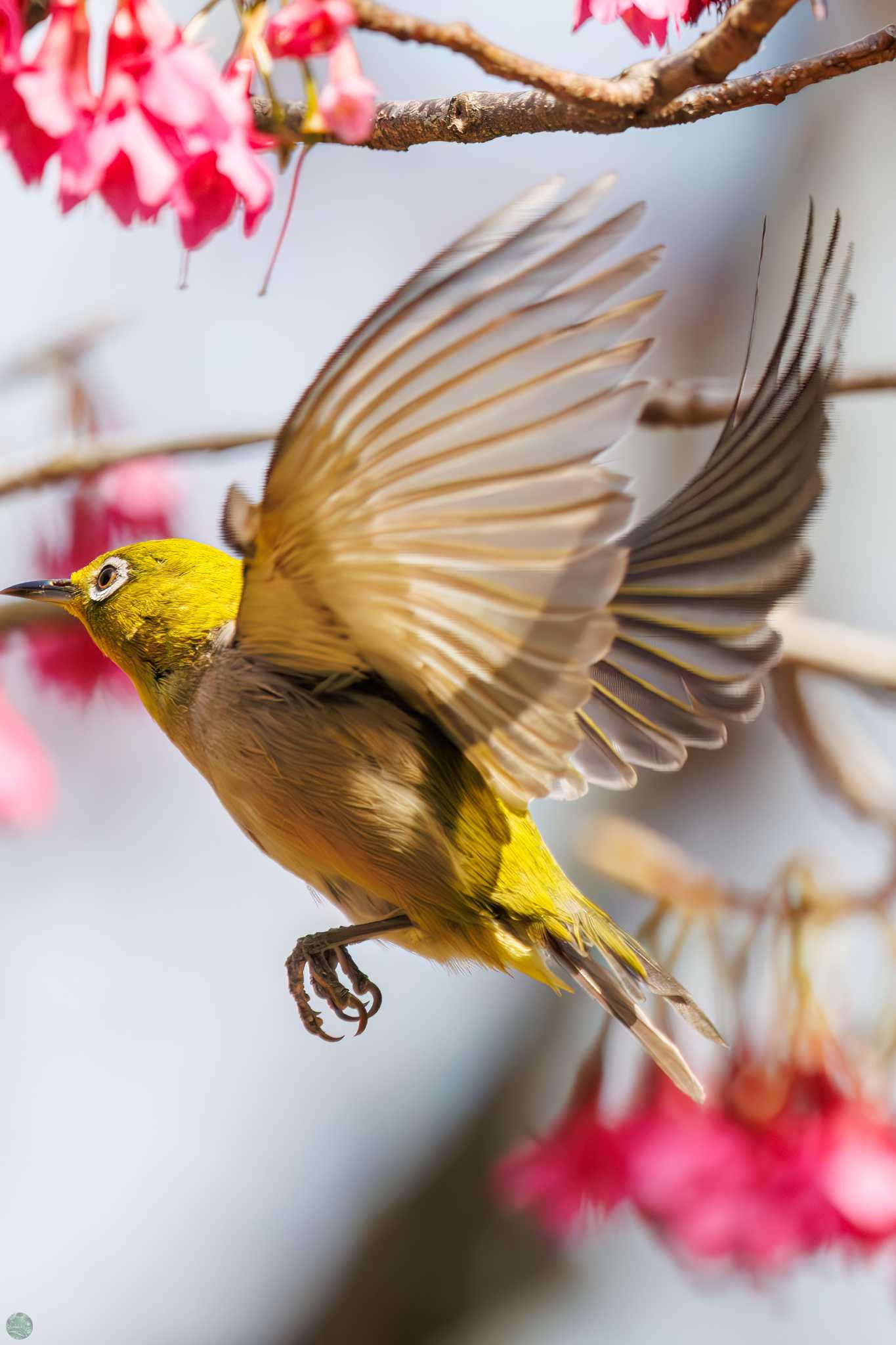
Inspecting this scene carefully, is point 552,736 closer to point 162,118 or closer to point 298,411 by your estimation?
point 298,411

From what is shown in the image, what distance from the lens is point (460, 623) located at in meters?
0.84

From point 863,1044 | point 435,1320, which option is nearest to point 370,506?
point 863,1044

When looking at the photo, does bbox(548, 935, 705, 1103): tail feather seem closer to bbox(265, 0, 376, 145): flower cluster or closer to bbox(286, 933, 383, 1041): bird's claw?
bbox(286, 933, 383, 1041): bird's claw

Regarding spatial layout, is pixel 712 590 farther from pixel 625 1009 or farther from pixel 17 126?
pixel 17 126

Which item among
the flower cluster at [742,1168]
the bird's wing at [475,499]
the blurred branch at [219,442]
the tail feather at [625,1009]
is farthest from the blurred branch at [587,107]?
the flower cluster at [742,1168]

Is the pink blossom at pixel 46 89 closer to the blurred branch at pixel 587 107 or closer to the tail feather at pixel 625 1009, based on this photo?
the blurred branch at pixel 587 107

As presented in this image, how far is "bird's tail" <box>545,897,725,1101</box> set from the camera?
1.06m

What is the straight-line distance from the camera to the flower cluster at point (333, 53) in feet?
2.41

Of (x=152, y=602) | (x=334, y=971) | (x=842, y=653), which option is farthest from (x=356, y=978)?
(x=842, y=653)

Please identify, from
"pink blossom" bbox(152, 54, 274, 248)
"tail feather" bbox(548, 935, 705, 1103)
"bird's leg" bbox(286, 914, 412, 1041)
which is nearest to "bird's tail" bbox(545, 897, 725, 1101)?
"tail feather" bbox(548, 935, 705, 1103)

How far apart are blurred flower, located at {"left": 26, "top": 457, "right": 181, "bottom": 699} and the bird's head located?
49cm

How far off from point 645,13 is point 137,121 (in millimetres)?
326

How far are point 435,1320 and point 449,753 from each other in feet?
4.93

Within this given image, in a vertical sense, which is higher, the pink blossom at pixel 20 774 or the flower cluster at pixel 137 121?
the flower cluster at pixel 137 121
